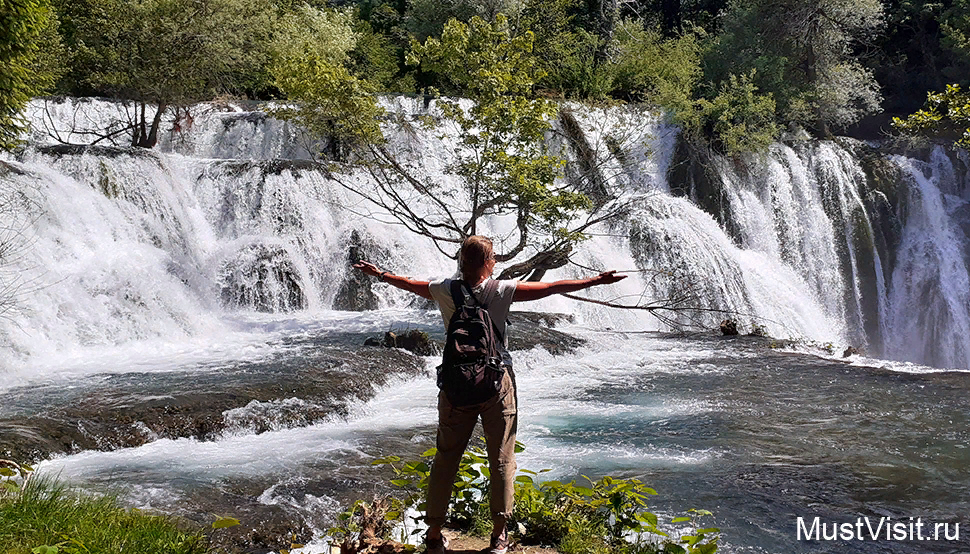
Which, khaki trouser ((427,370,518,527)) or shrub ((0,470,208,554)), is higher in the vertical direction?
khaki trouser ((427,370,518,527))

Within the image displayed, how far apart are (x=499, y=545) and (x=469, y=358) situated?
3.05ft

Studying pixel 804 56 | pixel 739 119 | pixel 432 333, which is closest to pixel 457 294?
pixel 432 333

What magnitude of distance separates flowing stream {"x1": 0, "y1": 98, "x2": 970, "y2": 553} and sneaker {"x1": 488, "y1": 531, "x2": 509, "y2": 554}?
2.16 metres

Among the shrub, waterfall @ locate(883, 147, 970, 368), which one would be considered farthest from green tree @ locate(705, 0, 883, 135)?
the shrub

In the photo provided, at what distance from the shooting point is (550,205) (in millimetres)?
7867

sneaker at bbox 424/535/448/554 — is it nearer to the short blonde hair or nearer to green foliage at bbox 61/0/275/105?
the short blonde hair

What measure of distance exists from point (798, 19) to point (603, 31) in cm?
572

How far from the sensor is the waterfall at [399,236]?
39.2ft

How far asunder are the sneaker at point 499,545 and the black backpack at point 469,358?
70cm

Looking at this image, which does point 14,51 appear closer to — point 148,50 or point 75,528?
point 75,528

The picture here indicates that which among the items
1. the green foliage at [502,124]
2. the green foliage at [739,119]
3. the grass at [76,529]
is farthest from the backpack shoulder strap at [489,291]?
the green foliage at [739,119]

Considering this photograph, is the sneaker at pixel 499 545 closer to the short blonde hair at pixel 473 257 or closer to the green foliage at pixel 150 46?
the short blonde hair at pixel 473 257

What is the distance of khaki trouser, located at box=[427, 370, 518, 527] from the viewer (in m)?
3.47

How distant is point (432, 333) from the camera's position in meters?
12.3
